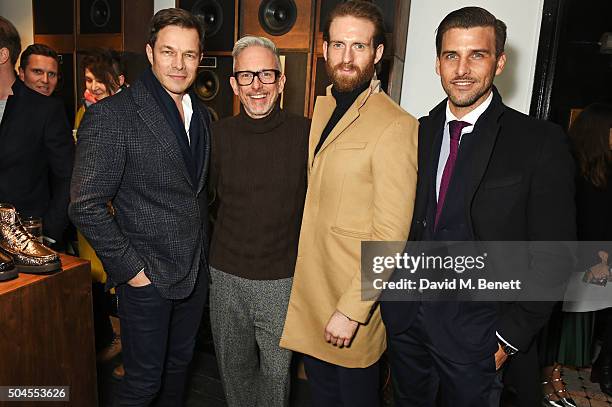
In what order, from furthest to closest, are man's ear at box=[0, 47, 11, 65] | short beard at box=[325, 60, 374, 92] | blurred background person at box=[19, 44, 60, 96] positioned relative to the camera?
1. blurred background person at box=[19, 44, 60, 96]
2. man's ear at box=[0, 47, 11, 65]
3. short beard at box=[325, 60, 374, 92]

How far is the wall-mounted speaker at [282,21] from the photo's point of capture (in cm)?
255

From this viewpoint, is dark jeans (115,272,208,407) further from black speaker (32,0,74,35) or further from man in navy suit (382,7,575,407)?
black speaker (32,0,74,35)

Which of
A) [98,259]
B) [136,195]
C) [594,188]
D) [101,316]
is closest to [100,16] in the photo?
[98,259]

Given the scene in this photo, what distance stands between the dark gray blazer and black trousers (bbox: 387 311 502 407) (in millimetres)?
757

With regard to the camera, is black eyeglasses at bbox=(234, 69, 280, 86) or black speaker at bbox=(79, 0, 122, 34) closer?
black eyeglasses at bbox=(234, 69, 280, 86)

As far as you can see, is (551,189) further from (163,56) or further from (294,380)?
(294,380)

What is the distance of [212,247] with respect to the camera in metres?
1.70

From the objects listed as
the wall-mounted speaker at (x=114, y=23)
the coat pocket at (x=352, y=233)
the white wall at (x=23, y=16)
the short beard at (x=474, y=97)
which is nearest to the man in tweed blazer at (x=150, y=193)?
the coat pocket at (x=352, y=233)

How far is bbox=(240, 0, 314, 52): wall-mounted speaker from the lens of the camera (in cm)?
255

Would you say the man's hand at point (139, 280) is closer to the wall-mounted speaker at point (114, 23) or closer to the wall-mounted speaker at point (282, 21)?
the wall-mounted speaker at point (282, 21)

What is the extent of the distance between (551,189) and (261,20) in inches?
78.9

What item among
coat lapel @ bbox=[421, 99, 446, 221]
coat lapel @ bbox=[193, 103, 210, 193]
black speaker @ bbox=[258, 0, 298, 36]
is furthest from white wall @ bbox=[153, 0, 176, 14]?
coat lapel @ bbox=[421, 99, 446, 221]

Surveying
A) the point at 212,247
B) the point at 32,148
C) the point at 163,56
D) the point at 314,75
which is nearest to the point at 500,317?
the point at 212,247

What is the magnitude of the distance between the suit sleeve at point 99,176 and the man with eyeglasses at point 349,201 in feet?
1.96
